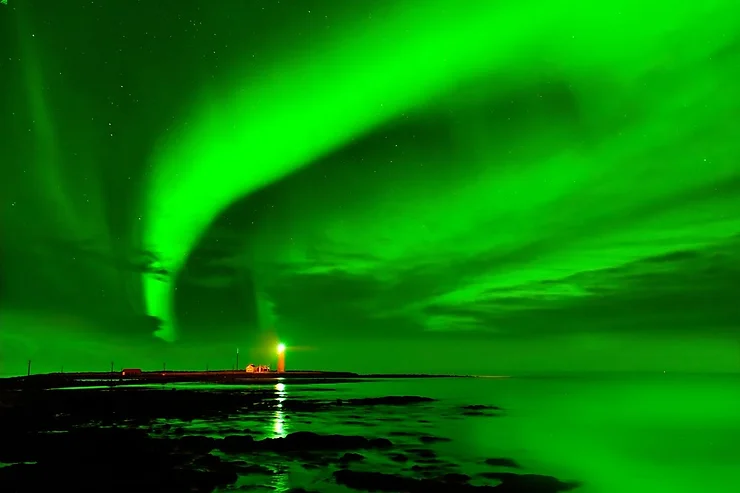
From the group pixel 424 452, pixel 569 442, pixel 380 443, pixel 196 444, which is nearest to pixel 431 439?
pixel 424 452

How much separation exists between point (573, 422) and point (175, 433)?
50.4m

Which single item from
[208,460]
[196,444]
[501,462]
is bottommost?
[501,462]

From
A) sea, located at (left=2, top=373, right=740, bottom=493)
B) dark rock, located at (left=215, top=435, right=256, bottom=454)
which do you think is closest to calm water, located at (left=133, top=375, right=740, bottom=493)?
sea, located at (left=2, top=373, right=740, bottom=493)

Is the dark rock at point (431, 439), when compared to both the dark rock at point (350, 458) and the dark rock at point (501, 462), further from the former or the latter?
the dark rock at point (350, 458)

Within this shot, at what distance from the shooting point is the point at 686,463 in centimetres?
4509

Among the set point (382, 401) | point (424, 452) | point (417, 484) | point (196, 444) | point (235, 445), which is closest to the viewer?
point (417, 484)

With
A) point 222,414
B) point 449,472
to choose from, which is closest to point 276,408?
point 222,414

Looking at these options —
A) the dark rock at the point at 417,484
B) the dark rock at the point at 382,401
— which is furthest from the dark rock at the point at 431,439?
the dark rock at the point at 382,401

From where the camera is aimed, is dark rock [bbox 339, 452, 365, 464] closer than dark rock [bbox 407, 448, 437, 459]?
Yes

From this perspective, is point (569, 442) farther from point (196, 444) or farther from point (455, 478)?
point (196, 444)

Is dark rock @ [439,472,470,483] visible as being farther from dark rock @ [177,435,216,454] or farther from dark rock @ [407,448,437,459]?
dark rock @ [177,435,216,454]

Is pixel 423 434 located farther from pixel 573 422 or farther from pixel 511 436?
pixel 573 422

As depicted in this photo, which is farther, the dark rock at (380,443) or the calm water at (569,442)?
the dark rock at (380,443)

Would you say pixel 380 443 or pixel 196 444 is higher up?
pixel 196 444
